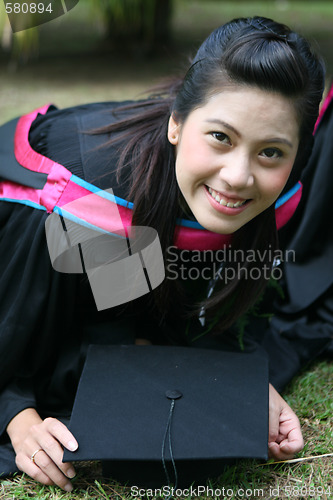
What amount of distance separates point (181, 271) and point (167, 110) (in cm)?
44

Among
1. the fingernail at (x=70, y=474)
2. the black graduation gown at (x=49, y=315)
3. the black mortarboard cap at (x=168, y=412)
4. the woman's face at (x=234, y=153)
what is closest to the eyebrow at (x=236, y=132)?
the woman's face at (x=234, y=153)

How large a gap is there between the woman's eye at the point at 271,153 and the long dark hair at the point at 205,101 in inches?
3.5

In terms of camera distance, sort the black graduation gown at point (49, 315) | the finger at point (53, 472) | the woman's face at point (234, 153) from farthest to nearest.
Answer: the black graduation gown at point (49, 315) < the finger at point (53, 472) < the woman's face at point (234, 153)

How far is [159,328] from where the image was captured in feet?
5.92

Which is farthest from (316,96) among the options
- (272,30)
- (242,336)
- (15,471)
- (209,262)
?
(15,471)

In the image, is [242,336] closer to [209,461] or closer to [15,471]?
[209,461]

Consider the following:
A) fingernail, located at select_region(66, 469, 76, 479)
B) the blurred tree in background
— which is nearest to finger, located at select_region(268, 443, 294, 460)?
fingernail, located at select_region(66, 469, 76, 479)

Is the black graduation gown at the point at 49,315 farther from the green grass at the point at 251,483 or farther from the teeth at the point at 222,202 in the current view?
the teeth at the point at 222,202

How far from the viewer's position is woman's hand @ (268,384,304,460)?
4.86ft

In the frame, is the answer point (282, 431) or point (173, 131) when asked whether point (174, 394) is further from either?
point (173, 131)

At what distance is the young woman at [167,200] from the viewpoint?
1321 mm

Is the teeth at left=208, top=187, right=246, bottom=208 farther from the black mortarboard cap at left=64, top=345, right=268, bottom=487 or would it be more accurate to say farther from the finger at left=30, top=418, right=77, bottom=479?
the finger at left=30, top=418, right=77, bottom=479

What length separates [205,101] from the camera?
1369 mm

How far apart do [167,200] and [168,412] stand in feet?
1.65
